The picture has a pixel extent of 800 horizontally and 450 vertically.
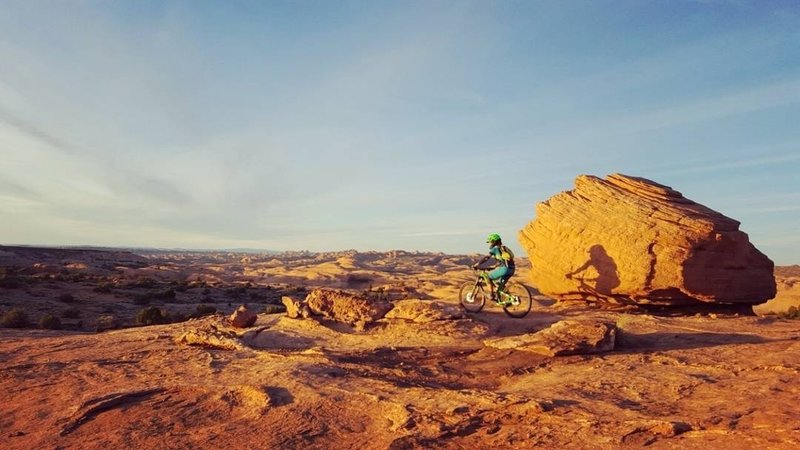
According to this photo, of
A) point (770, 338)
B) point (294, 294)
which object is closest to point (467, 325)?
point (770, 338)

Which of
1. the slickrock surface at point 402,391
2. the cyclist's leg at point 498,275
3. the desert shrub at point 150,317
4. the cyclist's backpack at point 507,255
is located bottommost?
the desert shrub at point 150,317

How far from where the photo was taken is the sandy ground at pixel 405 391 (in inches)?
247

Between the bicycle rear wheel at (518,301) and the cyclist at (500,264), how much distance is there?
0.89 ft

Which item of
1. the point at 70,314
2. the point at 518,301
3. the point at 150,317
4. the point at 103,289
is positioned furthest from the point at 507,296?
the point at 103,289

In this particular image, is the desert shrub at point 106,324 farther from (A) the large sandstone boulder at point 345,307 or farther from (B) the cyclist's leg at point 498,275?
(B) the cyclist's leg at point 498,275

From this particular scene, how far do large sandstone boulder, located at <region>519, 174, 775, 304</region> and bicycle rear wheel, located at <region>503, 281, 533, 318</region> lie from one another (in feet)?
10.4

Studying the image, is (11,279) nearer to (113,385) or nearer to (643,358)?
(113,385)

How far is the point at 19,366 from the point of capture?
406 inches

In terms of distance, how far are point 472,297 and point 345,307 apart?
380cm

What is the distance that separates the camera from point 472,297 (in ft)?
47.8

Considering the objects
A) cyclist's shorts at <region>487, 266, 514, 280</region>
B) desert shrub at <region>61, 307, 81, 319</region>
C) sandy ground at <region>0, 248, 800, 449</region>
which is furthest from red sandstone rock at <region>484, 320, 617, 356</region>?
desert shrub at <region>61, 307, 81, 319</region>

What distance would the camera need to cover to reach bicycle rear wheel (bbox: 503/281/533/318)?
13.6m

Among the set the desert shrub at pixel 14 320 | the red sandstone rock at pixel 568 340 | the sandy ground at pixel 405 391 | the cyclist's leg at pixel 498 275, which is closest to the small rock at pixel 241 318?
the sandy ground at pixel 405 391

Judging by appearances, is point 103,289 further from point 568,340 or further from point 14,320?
point 568,340
